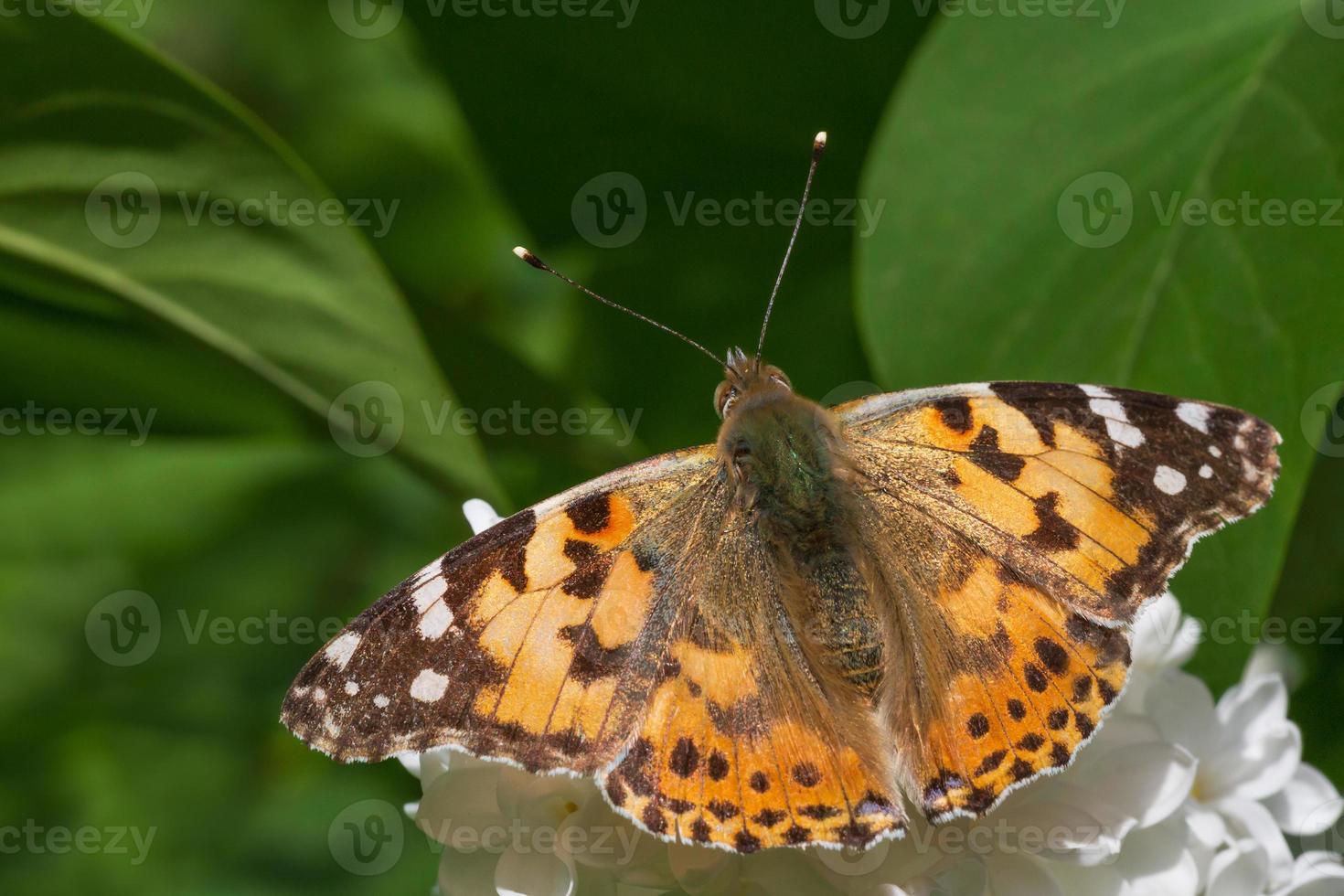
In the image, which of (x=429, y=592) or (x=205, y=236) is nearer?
(x=429, y=592)

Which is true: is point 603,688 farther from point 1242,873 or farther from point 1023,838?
point 1242,873

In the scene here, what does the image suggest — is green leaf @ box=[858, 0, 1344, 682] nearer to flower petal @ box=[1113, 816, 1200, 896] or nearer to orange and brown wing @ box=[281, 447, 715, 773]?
flower petal @ box=[1113, 816, 1200, 896]

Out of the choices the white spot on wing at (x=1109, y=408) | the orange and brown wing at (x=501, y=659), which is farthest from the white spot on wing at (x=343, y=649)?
the white spot on wing at (x=1109, y=408)

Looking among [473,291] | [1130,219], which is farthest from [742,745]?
[473,291]

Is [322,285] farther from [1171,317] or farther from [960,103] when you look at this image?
[1171,317]

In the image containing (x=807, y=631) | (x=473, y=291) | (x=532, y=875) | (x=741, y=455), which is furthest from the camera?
(x=473, y=291)

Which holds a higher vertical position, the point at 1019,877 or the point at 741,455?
the point at 741,455

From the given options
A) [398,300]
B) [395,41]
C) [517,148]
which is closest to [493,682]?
[398,300]

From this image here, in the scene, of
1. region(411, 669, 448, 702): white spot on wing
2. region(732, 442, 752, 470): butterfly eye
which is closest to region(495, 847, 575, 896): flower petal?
region(411, 669, 448, 702): white spot on wing
